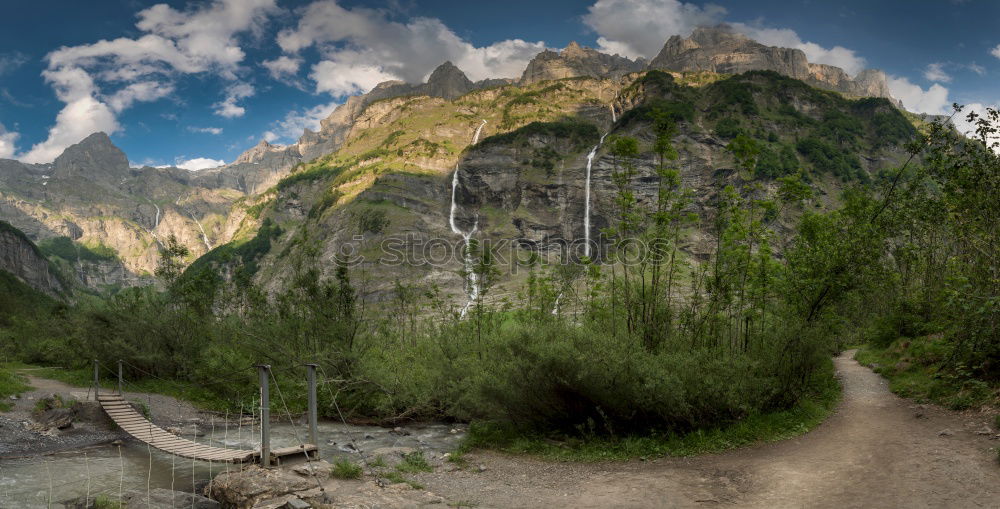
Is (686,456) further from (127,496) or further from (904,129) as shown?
(904,129)

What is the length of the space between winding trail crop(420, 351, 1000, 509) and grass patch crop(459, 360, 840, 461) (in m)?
0.41

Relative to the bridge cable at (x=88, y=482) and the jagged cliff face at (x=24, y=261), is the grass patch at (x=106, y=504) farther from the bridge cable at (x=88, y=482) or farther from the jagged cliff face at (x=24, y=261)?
the jagged cliff face at (x=24, y=261)

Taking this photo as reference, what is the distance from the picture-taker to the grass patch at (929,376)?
13984 millimetres

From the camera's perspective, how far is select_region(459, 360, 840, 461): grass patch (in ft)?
46.6

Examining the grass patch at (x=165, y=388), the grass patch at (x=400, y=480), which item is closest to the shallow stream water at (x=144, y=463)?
the grass patch at (x=400, y=480)

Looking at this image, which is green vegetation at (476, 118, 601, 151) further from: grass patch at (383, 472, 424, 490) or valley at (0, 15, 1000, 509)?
grass patch at (383, 472, 424, 490)

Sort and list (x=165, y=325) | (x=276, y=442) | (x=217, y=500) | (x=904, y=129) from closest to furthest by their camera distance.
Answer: (x=217, y=500), (x=276, y=442), (x=165, y=325), (x=904, y=129)

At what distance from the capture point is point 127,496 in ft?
42.0

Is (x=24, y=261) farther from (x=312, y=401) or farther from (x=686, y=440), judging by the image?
(x=686, y=440)

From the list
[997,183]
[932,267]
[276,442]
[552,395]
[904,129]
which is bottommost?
[276,442]

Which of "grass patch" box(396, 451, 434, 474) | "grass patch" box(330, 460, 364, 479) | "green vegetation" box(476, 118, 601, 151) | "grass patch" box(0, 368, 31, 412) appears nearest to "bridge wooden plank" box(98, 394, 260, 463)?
"grass patch" box(330, 460, 364, 479)

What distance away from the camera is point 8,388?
2636cm

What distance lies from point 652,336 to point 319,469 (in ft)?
34.5

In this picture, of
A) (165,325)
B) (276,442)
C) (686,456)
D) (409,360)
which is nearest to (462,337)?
(409,360)
